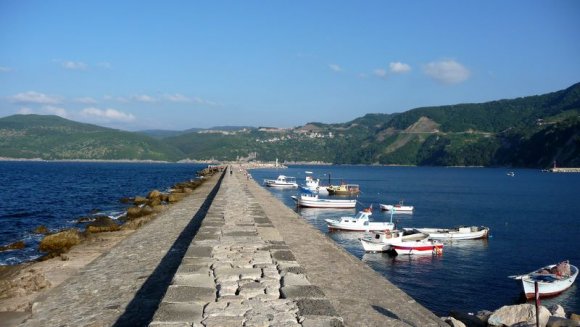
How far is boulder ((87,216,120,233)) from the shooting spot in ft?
91.8

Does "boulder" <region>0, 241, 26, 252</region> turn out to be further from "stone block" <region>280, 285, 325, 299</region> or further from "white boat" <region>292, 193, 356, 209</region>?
"white boat" <region>292, 193, 356, 209</region>

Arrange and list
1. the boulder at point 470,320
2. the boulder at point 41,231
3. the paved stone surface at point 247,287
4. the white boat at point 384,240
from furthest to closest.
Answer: the white boat at point 384,240 → the boulder at point 41,231 → the boulder at point 470,320 → the paved stone surface at point 247,287

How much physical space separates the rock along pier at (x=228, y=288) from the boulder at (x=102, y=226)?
34.1 feet

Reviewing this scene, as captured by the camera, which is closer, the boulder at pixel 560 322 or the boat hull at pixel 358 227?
the boulder at pixel 560 322

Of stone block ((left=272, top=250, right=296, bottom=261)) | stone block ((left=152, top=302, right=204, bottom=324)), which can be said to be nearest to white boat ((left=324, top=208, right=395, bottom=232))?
stone block ((left=272, top=250, right=296, bottom=261))

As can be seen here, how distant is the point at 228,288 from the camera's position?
790 centimetres

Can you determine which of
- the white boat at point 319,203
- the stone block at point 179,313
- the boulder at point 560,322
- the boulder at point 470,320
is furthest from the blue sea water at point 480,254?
the stone block at point 179,313

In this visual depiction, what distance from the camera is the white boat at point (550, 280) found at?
73.6ft

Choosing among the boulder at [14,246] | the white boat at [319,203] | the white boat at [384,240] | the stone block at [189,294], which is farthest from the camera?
the white boat at [319,203]

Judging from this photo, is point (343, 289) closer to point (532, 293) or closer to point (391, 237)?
point (532, 293)

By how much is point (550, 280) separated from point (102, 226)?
2538 centimetres

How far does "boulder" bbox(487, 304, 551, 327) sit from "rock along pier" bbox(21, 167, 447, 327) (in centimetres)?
387

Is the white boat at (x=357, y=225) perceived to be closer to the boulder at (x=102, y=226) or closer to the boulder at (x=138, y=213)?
the boulder at (x=138, y=213)

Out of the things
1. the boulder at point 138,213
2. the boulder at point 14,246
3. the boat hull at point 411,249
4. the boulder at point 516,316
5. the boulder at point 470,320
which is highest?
the boulder at point 138,213
